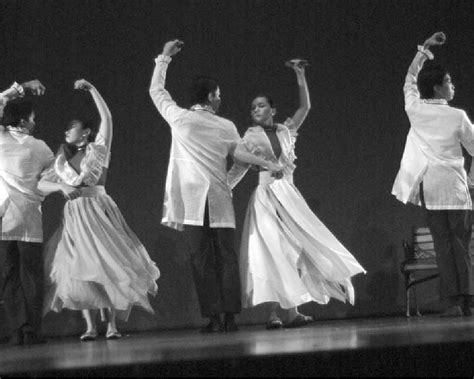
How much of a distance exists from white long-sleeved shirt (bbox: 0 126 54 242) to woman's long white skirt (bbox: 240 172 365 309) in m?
1.16

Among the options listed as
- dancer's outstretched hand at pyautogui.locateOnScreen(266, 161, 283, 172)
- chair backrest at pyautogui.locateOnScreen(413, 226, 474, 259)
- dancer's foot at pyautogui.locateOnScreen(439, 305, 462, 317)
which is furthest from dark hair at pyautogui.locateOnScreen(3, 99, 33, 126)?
chair backrest at pyautogui.locateOnScreen(413, 226, 474, 259)

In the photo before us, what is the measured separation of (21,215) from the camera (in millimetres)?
4883

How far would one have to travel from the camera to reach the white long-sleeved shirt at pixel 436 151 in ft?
16.6

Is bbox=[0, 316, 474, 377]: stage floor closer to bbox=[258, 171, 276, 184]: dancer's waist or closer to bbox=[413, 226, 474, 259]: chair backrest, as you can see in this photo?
bbox=[258, 171, 276, 184]: dancer's waist

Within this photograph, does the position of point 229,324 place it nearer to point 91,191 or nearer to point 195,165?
point 195,165

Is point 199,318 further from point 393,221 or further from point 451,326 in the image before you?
point 451,326

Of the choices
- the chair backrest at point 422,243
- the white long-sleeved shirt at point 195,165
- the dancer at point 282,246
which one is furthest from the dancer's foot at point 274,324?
the chair backrest at point 422,243

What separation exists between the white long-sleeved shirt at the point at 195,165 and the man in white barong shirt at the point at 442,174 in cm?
104

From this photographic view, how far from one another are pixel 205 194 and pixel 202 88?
575mm

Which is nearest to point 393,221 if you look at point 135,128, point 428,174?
point 428,174

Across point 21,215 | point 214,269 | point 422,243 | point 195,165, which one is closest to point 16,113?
point 21,215

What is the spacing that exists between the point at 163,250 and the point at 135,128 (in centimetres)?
81

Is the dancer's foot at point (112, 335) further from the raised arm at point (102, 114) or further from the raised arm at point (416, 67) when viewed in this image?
the raised arm at point (416, 67)

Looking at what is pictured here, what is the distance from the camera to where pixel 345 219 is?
21.2 feet
